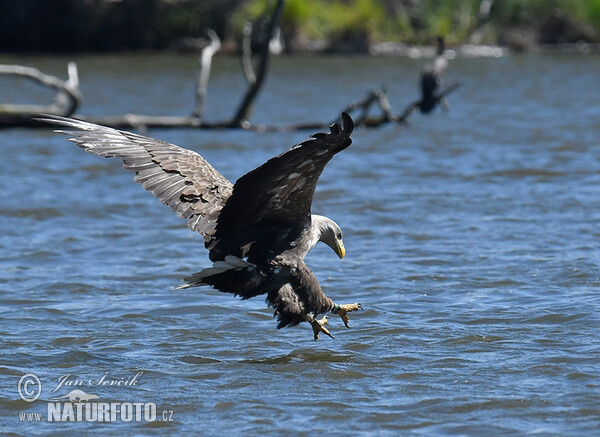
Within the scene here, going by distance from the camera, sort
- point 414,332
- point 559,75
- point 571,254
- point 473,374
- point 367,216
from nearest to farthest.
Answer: point 473,374, point 414,332, point 571,254, point 367,216, point 559,75

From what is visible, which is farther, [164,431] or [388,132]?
[388,132]

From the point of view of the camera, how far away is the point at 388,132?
14.4 m

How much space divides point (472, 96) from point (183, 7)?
13059 millimetres

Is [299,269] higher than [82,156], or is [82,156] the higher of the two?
[299,269]

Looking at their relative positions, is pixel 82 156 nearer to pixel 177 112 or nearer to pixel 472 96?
pixel 177 112

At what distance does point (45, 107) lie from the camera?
1305cm

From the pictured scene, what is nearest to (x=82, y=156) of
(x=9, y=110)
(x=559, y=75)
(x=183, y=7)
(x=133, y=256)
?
(x=9, y=110)

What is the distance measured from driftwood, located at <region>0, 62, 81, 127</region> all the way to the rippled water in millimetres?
420

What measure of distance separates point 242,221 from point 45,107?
333 inches

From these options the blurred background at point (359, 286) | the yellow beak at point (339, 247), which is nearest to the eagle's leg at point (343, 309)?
the blurred background at point (359, 286)

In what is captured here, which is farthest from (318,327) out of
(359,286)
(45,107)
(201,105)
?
(45,107)
